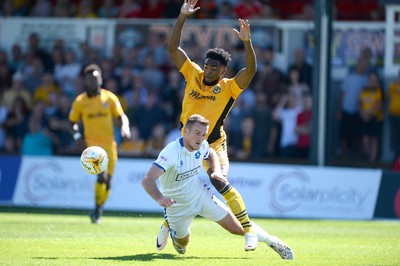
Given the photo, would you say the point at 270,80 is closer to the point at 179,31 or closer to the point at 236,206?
the point at 179,31

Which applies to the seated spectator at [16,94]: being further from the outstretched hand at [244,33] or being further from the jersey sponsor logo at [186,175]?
the jersey sponsor logo at [186,175]

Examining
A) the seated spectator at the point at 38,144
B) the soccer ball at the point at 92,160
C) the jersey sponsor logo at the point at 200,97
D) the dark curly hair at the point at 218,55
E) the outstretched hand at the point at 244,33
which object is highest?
the outstretched hand at the point at 244,33

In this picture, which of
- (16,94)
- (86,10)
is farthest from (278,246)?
(86,10)

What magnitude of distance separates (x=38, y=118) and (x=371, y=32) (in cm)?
805

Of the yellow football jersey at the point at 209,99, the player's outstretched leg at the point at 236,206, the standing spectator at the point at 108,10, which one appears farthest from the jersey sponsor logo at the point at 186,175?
the standing spectator at the point at 108,10

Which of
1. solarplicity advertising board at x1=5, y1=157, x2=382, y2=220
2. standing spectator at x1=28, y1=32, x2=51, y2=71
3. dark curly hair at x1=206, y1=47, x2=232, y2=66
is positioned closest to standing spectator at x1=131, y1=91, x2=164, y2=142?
solarplicity advertising board at x1=5, y1=157, x2=382, y2=220

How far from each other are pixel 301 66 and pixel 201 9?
342cm

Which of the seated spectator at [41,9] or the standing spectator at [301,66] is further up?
the seated spectator at [41,9]

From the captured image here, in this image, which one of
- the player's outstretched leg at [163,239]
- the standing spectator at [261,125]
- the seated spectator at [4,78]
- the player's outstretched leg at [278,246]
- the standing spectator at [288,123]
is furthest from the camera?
the seated spectator at [4,78]

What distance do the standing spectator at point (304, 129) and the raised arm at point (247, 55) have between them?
28.9 ft

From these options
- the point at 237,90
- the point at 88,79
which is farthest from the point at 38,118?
the point at 237,90

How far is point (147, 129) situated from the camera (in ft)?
69.8

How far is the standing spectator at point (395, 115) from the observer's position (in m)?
20.3

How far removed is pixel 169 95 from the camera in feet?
70.6
